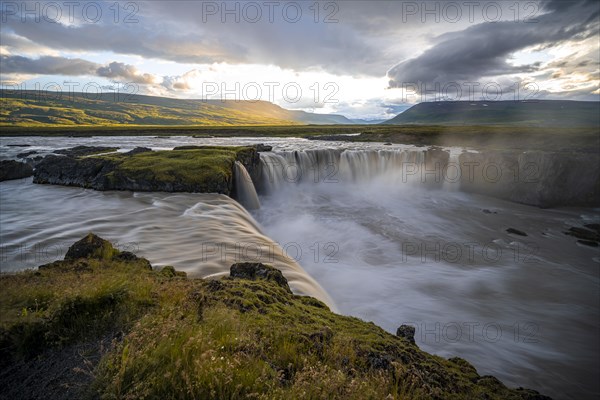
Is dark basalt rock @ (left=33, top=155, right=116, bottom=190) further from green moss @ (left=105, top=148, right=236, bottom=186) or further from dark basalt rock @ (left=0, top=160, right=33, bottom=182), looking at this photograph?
dark basalt rock @ (left=0, top=160, right=33, bottom=182)

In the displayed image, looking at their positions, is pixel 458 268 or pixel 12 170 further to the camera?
pixel 12 170

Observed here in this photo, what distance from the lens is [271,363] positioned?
161 inches

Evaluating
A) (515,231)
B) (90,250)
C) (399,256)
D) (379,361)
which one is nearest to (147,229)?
(90,250)

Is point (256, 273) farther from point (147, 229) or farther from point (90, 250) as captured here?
point (147, 229)

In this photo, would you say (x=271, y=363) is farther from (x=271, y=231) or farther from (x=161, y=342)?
(x=271, y=231)

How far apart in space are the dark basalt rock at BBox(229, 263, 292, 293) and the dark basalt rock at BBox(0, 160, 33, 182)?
28.6 m

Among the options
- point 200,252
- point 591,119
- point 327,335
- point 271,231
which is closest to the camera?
point 327,335

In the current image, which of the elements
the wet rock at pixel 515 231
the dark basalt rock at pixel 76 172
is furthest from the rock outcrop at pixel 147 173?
the wet rock at pixel 515 231

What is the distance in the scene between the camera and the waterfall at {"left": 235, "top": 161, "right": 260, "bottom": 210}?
25609mm

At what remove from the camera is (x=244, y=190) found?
25.9 metres

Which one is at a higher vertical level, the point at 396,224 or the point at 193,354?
the point at 193,354

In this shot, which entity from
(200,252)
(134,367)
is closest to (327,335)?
(134,367)

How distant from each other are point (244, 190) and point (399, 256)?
13565 millimetres

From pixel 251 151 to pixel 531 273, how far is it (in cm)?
2438
